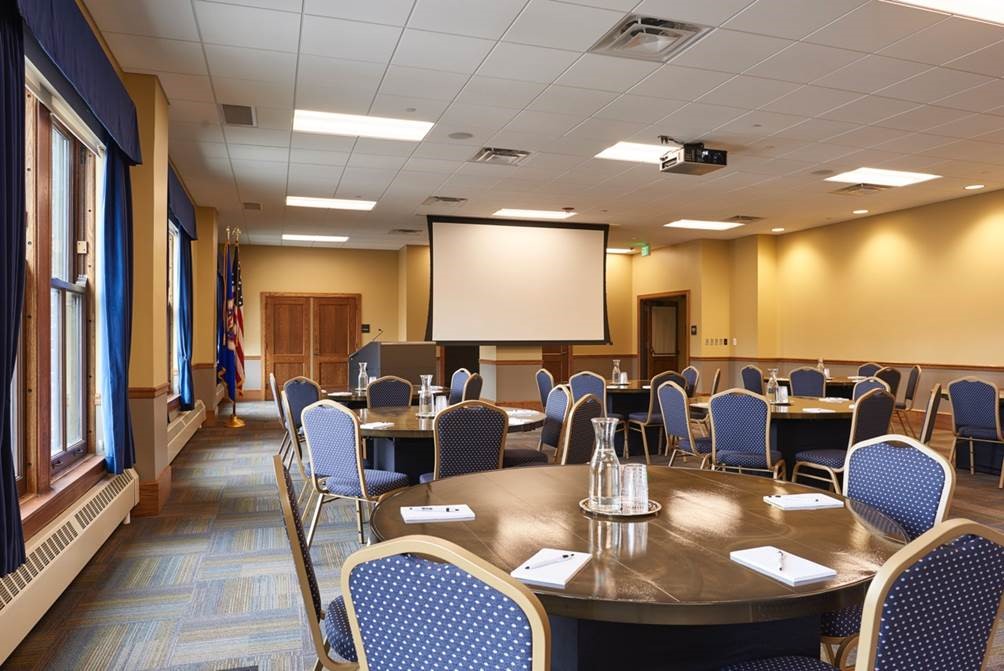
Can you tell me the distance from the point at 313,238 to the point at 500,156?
7.08m

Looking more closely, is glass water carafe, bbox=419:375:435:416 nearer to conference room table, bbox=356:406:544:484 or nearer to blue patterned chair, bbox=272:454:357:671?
conference room table, bbox=356:406:544:484

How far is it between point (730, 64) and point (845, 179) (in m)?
4.27

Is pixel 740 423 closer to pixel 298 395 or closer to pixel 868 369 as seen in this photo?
pixel 298 395

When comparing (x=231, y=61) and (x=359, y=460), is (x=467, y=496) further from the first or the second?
(x=231, y=61)

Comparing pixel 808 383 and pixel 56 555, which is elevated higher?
pixel 808 383

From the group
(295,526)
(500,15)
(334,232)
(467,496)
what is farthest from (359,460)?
(334,232)

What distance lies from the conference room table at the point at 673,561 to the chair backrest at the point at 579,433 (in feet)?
5.23

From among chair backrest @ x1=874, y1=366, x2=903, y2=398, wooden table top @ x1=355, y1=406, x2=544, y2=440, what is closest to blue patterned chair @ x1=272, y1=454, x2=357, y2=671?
wooden table top @ x1=355, y1=406, x2=544, y2=440

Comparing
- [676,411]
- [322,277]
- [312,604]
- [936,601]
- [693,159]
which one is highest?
[693,159]

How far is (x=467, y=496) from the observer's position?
2.44 meters

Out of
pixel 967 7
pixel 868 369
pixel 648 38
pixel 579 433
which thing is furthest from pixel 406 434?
pixel 868 369

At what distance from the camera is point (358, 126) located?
6.34 meters

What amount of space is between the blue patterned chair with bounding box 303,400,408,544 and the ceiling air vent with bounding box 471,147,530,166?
12.9 ft

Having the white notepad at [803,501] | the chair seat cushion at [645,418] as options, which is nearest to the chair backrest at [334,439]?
the white notepad at [803,501]
